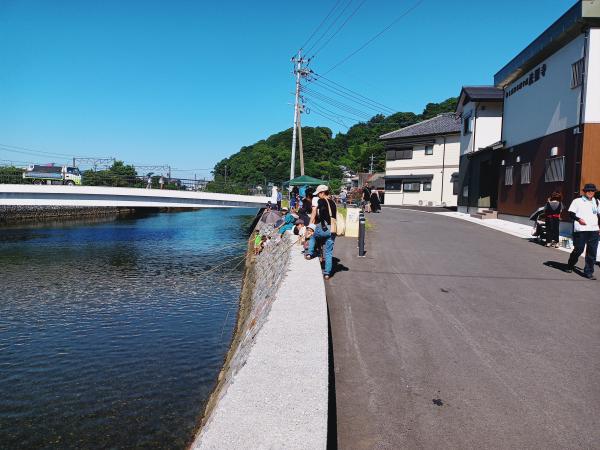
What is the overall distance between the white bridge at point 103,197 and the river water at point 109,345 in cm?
509

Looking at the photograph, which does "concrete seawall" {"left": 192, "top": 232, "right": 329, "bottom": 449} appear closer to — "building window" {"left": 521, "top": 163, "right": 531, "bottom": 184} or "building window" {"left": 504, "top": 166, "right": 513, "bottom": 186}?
"building window" {"left": 521, "top": 163, "right": 531, "bottom": 184}

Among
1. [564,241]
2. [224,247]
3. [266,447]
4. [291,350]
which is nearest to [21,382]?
[291,350]

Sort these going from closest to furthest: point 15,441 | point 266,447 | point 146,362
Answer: point 266,447 → point 15,441 → point 146,362

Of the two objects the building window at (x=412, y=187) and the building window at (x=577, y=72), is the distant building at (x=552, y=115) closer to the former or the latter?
the building window at (x=577, y=72)

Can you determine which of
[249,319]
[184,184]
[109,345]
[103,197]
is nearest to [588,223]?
[249,319]

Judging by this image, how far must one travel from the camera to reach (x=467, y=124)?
91.0 feet

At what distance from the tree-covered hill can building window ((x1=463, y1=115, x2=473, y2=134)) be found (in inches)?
1768

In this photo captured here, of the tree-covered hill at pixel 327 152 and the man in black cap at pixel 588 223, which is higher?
the tree-covered hill at pixel 327 152

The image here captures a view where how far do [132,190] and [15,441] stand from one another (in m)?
22.4

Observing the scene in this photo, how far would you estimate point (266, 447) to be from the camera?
2711 millimetres

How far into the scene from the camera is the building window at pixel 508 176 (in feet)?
66.4

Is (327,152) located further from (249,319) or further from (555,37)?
(249,319)

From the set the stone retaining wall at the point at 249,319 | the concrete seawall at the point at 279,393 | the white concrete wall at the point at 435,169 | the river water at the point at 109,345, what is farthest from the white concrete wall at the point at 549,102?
the white concrete wall at the point at 435,169

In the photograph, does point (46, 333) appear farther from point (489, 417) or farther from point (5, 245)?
point (5, 245)
